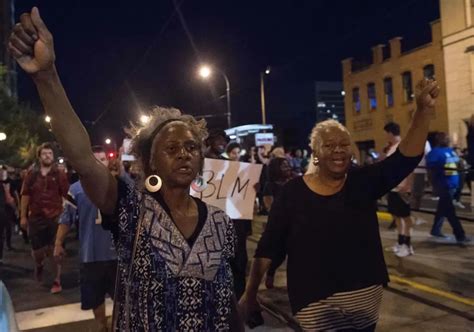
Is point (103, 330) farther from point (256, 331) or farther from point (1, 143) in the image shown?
point (1, 143)

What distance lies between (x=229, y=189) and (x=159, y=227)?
152 inches

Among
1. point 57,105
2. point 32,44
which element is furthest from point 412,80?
point 32,44

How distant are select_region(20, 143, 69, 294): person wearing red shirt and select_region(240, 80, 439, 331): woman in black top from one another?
17.6 feet

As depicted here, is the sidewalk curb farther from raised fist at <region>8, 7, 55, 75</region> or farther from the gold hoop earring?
raised fist at <region>8, 7, 55, 75</region>

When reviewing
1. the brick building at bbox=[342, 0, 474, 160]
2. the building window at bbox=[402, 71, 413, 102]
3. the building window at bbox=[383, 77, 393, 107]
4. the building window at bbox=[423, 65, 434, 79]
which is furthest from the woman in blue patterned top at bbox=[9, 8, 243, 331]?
the building window at bbox=[383, 77, 393, 107]

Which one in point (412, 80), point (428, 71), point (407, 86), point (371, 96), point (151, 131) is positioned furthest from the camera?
point (371, 96)

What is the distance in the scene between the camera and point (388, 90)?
105ft

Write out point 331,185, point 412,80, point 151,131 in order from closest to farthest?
point 151,131
point 331,185
point 412,80

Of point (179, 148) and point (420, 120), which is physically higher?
point (420, 120)

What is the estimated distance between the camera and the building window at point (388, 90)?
1246 inches

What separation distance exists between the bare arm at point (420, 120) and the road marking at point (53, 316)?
169 inches

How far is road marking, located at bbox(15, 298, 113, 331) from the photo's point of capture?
5.97 m

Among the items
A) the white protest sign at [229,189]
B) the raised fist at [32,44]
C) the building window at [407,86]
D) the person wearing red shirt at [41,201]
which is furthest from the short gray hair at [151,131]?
the building window at [407,86]

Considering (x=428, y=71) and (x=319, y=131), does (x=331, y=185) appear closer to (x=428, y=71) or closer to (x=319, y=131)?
(x=319, y=131)
